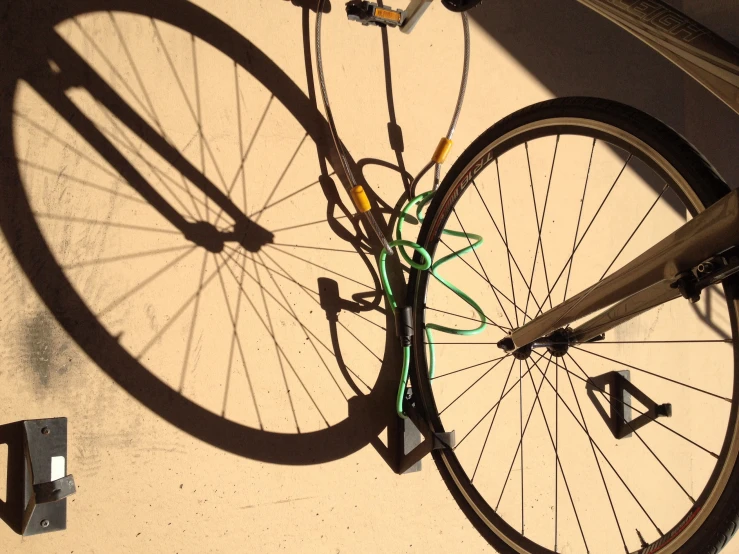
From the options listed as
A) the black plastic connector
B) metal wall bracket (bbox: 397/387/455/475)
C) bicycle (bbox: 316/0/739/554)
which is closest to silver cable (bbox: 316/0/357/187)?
bicycle (bbox: 316/0/739/554)

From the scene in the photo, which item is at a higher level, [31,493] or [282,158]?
[282,158]

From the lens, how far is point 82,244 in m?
0.95

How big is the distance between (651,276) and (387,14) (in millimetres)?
685

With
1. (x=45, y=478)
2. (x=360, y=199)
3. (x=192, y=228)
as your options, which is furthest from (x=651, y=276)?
(x=45, y=478)

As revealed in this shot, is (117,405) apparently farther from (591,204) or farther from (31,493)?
(591,204)

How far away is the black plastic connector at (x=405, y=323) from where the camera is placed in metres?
1.08

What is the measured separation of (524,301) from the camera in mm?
1384

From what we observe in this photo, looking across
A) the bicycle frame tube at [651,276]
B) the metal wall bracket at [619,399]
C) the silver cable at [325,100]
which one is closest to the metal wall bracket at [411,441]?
the bicycle frame tube at [651,276]

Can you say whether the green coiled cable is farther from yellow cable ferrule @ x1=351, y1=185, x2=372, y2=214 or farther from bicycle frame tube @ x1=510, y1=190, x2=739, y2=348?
bicycle frame tube @ x1=510, y1=190, x2=739, y2=348

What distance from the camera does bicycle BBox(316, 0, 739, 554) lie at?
2.06 feet

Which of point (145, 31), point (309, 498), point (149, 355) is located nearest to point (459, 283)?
point (309, 498)

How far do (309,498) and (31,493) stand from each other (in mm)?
419

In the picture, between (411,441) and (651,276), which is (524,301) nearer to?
(411,441)

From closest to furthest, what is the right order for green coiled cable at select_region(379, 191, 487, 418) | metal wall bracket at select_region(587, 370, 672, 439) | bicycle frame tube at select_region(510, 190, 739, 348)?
bicycle frame tube at select_region(510, 190, 739, 348), green coiled cable at select_region(379, 191, 487, 418), metal wall bracket at select_region(587, 370, 672, 439)
